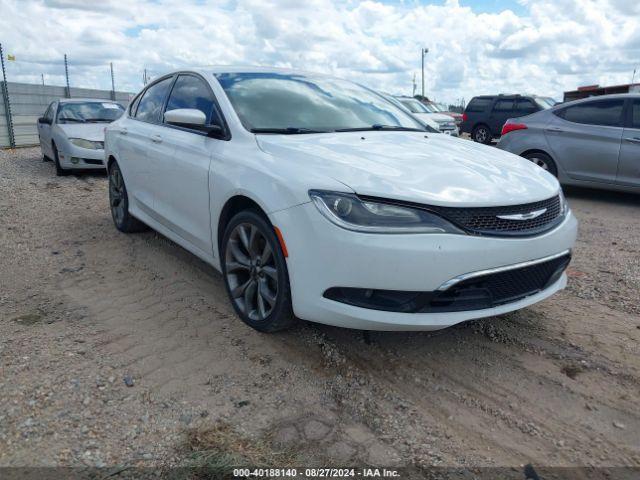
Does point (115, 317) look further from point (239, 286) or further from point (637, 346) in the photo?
point (637, 346)

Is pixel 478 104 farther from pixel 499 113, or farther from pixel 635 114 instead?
pixel 635 114

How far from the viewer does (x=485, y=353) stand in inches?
126

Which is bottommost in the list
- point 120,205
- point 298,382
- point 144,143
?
point 298,382

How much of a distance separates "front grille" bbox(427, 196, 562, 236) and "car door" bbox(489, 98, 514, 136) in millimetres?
16043

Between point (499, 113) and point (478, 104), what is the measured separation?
1.01 m

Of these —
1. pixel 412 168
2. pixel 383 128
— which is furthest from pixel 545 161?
pixel 412 168

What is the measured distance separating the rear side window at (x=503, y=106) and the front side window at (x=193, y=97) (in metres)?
15.5

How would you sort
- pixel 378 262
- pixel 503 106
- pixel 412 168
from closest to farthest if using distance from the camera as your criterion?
pixel 378 262
pixel 412 168
pixel 503 106

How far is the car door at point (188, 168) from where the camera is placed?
3.75 m

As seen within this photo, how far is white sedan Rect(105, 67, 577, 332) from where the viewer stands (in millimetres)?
2678

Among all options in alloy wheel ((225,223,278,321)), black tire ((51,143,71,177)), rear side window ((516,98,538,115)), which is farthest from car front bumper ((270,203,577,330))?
rear side window ((516,98,538,115))

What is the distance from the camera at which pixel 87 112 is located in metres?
11.4

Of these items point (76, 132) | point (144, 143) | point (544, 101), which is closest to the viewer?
point (144, 143)

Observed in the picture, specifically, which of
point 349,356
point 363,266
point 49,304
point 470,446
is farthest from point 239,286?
point 470,446
